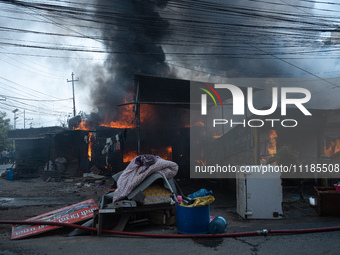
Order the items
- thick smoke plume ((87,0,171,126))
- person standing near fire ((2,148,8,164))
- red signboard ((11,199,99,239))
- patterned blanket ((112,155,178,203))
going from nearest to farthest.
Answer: red signboard ((11,199,99,239)), patterned blanket ((112,155,178,203)), thick smoke plume ((87,0,171,126)), person standing near fire ((2,148,8,164))

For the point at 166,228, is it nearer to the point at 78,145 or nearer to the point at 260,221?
the point at 260,221

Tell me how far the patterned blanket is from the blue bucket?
1.25 meters

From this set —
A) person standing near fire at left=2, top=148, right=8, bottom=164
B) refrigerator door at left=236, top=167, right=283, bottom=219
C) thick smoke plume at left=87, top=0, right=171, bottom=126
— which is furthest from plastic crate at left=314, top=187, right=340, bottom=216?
person standing near fire at left=2, top=148, right=8, bottom=164

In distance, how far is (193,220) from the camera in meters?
4.55

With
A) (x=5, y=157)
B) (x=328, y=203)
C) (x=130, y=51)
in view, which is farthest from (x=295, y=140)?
(x=5, y=157)

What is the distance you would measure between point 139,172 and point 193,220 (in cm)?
172

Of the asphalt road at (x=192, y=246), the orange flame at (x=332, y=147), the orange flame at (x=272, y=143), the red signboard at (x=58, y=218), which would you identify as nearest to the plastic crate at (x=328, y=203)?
the asphalt road at (x=192, y=246)

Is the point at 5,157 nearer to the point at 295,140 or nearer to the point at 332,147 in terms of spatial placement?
the point at 295,140

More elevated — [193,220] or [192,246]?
[193,220]

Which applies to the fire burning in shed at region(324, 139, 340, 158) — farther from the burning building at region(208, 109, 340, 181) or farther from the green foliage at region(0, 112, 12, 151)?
the green foliage at region(0, 112, 12, 151)

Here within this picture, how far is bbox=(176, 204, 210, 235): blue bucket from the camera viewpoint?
14.9 ft

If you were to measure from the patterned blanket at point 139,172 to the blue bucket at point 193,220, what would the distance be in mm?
1255

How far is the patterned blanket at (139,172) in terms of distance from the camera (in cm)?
544

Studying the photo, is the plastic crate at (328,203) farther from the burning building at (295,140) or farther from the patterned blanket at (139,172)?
the burning building at (295,140)
